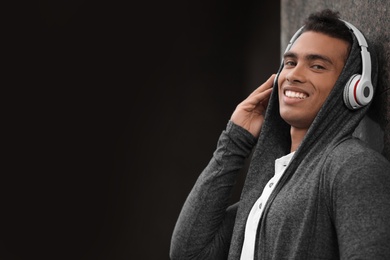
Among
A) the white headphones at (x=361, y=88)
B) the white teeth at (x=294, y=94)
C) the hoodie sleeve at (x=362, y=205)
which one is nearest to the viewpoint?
the hoodie sleeve at (x=362, y=205)

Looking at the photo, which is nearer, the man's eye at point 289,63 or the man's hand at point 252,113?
the man's eye at point 289,63

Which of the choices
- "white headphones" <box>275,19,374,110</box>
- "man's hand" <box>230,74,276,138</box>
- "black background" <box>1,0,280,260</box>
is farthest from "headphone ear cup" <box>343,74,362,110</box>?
"black background" <box>1,0,280,260</box>

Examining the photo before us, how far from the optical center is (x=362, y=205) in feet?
3.72

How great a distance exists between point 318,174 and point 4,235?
2373 millimetres

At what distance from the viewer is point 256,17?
3443 millimetres

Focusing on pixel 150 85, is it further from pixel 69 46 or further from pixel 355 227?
pixel 355 227

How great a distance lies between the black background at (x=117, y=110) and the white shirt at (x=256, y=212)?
1902mm

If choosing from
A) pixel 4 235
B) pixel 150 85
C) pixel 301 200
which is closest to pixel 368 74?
pixel 301 200

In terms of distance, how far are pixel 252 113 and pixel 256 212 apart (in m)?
0.35

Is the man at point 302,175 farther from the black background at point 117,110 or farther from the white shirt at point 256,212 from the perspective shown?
the black background at point 117,110

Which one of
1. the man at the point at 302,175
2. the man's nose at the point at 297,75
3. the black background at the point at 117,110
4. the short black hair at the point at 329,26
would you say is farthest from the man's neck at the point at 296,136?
the black background at the point at 117,110

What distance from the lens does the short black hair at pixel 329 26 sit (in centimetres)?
144

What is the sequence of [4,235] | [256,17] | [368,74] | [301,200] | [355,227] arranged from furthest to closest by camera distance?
[256,17] < [4,235] < [368,74] < [301,200] < [355,227]

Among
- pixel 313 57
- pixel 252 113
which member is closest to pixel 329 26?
pixel 313 57
